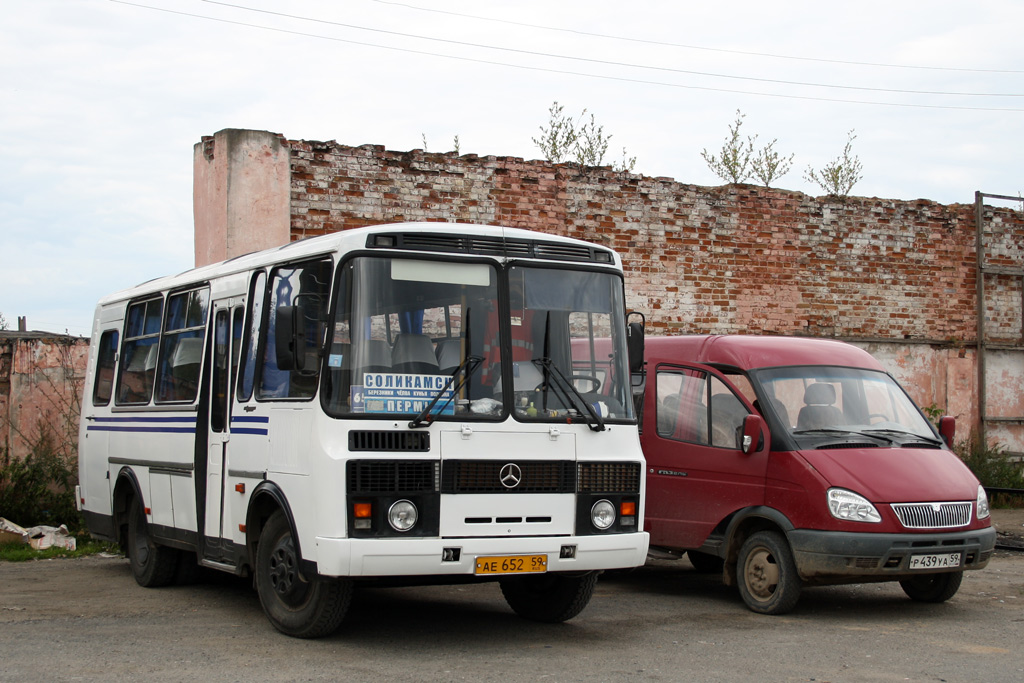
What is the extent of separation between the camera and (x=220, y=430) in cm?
859

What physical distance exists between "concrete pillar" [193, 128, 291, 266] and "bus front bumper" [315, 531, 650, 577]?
793 cm

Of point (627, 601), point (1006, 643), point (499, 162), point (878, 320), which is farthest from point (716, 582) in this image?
point (878, 320)

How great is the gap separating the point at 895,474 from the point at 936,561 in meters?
0.68

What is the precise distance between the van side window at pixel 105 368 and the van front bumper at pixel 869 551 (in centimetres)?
653

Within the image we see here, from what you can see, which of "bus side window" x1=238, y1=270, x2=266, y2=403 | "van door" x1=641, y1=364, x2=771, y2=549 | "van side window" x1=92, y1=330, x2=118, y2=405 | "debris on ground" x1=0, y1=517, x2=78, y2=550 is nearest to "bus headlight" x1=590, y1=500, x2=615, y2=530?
"van door" x1=641, y1=364, x2=771, y2=549

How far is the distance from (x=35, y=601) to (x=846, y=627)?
6.30 metres

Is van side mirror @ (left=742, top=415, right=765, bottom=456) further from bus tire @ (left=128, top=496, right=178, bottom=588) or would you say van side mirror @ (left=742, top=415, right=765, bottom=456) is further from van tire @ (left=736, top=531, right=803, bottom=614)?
bus tire @ (left=128, top=496, right=178, bottom=588)

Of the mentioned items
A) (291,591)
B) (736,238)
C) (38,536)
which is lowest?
(38,536)

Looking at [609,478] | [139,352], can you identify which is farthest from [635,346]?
[139,352]

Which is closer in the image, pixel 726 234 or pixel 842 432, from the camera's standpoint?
pixel 842 432

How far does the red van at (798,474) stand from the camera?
838 cm

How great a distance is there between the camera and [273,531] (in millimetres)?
7625

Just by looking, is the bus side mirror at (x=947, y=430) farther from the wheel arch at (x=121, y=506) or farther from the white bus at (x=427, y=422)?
the wheel arch at (x=121, y=506)

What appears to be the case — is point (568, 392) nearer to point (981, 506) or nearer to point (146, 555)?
point (981, 506)
